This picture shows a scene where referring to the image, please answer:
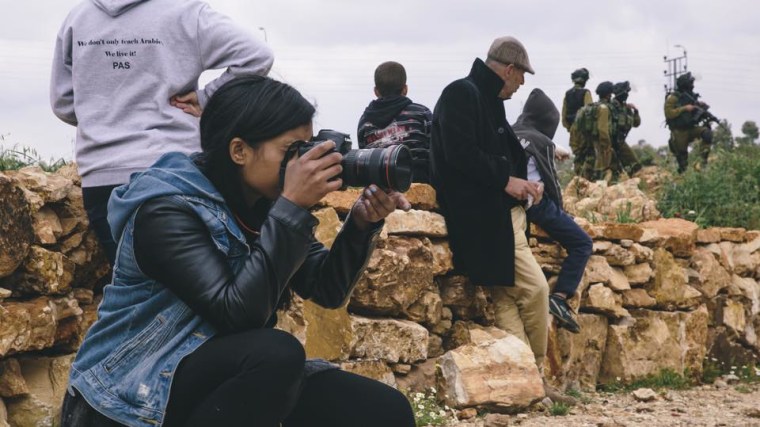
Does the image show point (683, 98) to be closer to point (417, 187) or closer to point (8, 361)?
point (417, 187)

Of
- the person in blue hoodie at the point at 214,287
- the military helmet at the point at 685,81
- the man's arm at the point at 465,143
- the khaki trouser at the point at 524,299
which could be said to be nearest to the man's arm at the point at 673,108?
the military helmet at the point at 685,81

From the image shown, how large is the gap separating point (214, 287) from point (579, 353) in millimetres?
4643

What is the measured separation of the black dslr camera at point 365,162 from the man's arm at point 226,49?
3.29ft

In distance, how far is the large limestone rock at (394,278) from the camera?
16.1 feet

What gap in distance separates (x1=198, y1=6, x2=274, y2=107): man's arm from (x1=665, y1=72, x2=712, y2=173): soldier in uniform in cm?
1147

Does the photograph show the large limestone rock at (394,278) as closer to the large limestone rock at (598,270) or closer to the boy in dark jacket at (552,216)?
the boy in dark jacket at (552,216)

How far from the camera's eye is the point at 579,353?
20.9 ft

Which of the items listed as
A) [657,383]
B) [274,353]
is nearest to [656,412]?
[657,383]

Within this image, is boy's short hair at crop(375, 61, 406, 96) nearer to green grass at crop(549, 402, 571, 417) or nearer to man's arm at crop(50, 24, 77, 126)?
green grass at crop(549, 402, 571, 417)

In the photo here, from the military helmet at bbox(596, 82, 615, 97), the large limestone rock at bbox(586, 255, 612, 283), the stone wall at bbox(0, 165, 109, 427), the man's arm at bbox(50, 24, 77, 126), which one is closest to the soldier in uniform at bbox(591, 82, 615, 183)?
the military helmet at bbox(596, 82, 615, 97)

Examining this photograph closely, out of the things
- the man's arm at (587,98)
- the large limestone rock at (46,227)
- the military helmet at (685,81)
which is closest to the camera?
the large limestone rock at (46,227)

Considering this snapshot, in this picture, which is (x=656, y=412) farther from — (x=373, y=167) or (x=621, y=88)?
(x=621, y=88)

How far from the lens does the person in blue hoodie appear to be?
210 centimetres

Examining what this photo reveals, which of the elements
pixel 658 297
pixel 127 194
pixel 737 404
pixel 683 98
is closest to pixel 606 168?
pixel 683 98
